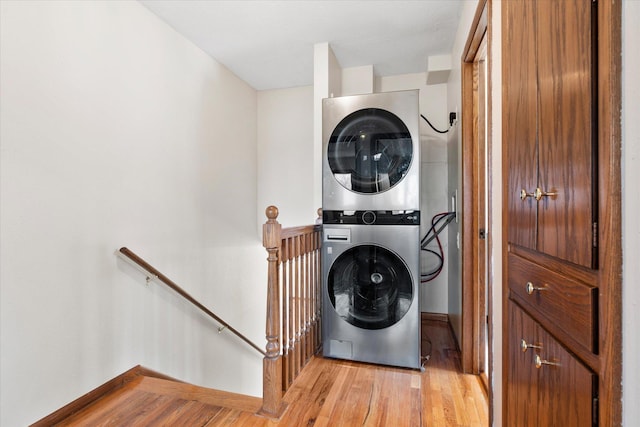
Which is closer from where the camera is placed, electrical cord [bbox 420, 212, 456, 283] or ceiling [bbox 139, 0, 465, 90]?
ceiling [bbox 139, 0, 465, 90]

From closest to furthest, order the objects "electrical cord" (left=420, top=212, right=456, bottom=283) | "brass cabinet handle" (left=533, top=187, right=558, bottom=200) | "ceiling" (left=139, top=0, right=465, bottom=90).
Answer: "brass cabinet handle" (left=533, top=187, right=558, bottom=200)
"ceiling" (left=139, top=0, right=465, bottom=90)
"electrical cord" (left=420, top=212, right=456, bottom=283)

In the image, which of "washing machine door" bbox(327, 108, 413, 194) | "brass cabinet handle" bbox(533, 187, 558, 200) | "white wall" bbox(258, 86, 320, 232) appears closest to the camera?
"brass cabinet handle" bbox(533, 187, 558, 200)

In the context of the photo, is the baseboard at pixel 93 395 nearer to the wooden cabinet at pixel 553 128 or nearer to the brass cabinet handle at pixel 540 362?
the brass cabinet handle at pixel 540 362

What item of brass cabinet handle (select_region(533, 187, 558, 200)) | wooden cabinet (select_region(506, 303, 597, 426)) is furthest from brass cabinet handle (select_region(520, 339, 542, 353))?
brass cabinet handle (select_region(533, 187, 558, 200))

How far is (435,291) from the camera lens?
328 cm

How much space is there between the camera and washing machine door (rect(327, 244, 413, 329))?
2.13 m

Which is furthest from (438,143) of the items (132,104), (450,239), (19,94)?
(19,94)

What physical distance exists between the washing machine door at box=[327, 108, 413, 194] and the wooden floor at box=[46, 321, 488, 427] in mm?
1227

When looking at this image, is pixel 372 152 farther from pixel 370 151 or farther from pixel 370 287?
pixel 370 287

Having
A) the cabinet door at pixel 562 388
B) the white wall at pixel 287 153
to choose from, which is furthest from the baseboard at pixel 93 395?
the cabinet door at pixel 562 388

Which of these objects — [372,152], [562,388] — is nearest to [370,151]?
[372,152]

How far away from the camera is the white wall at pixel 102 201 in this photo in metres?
1.60

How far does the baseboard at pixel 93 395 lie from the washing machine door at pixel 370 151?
6.42 ft

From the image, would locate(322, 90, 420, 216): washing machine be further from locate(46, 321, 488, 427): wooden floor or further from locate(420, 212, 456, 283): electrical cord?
locate(420, 212, 456, 283): electrical cord
